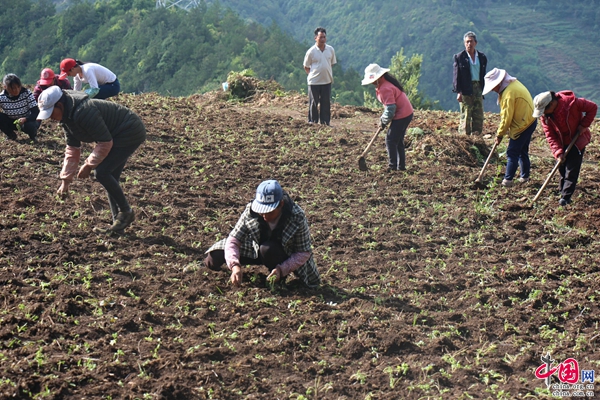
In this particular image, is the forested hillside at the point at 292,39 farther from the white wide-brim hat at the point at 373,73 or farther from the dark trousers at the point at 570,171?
the dark trousers at the point at 570,171

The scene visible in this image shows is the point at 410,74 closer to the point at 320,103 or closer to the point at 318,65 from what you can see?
the point at 320,103

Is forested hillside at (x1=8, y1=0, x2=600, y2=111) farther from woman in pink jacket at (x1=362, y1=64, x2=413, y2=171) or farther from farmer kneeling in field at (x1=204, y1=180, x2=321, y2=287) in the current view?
farmer kneeling in field at (x1=204, y1=180, x2=321, y2=287)

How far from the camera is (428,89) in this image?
75938mm

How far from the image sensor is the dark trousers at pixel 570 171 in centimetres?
803

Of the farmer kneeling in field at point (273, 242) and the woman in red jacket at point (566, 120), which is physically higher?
the woman in red jacket at point (566, 120)

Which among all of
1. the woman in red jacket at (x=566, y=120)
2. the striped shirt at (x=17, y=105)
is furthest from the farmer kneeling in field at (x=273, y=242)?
the striped shirt at (x=17, y=105)

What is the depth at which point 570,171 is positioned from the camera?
818 centimetres

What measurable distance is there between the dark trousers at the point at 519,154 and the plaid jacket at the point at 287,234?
13.3 feet

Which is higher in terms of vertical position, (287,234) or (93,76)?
(93,76)

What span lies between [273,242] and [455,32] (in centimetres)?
8744

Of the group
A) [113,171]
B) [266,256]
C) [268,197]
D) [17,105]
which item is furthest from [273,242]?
[17,105]

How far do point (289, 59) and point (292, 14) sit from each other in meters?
57.4

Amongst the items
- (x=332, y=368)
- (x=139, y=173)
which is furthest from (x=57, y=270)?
(x=139, y=173)

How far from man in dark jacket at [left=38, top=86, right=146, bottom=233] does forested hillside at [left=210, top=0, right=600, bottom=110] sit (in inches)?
2803
